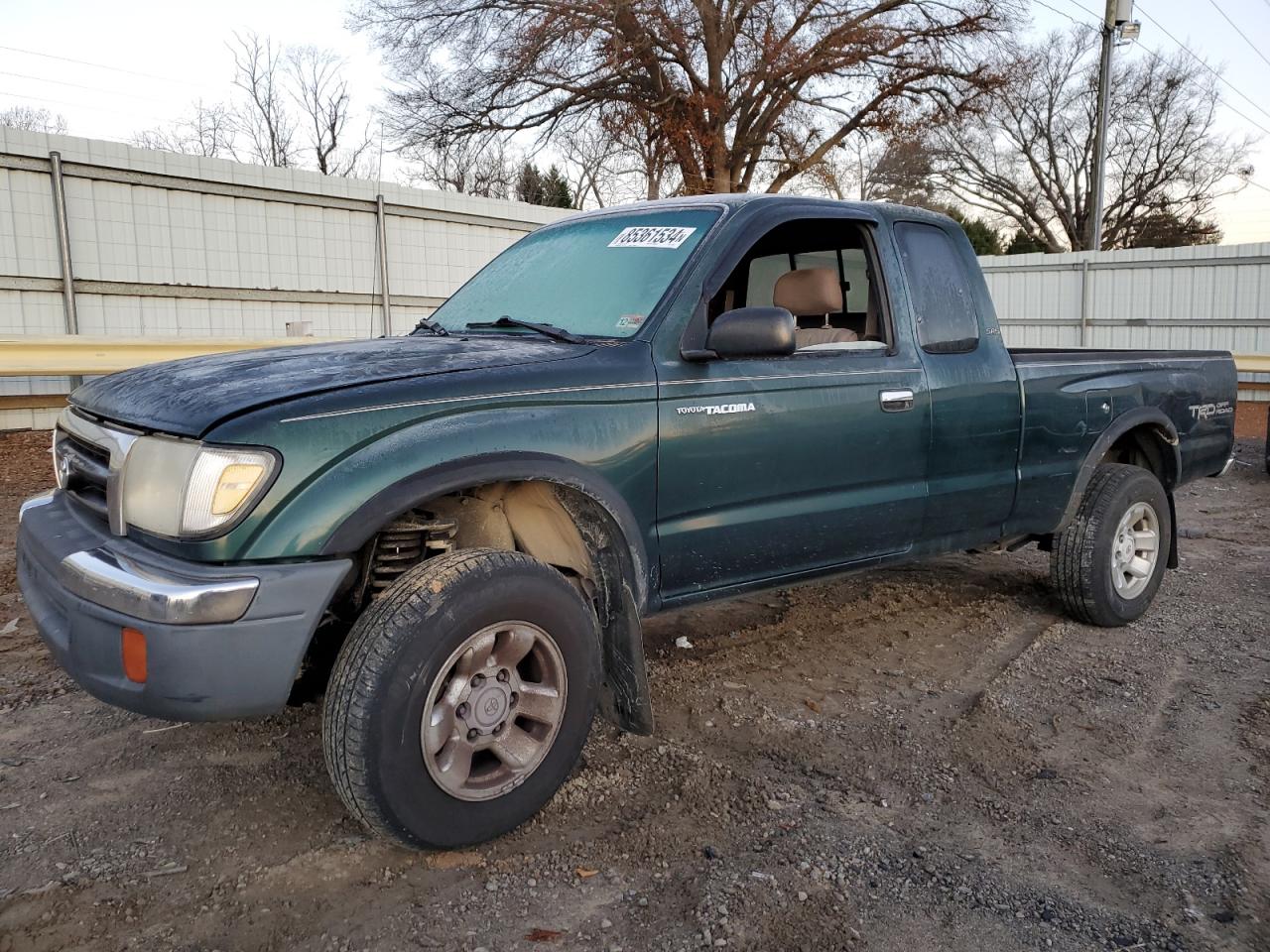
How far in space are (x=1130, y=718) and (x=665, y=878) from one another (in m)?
2.17

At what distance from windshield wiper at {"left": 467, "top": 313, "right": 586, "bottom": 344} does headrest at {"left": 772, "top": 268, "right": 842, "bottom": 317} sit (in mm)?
1251

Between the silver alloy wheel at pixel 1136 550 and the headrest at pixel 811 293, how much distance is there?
193cm

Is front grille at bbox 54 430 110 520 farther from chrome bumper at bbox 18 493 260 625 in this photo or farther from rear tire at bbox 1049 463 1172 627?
rear tire at bbox 1049 463 1172 627

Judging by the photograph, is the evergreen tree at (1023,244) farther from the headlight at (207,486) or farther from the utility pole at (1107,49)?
the headlight at (207,486)

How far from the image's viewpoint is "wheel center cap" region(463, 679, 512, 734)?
281 centimetres

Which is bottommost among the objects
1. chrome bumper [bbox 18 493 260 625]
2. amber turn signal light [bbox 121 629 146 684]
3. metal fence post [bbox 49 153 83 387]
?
amber turn signal light [bbox 121 629 146 684]

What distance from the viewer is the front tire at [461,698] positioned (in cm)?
259

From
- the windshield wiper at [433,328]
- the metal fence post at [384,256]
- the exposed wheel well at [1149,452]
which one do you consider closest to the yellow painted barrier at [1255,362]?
the exposed wheel well at [1149,452]

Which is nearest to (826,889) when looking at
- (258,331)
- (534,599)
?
(534,599)

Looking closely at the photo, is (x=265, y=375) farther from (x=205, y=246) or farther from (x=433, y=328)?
(x=205, y=246)

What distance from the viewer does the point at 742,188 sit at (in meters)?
23.8

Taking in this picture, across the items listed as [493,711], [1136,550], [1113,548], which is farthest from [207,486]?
[1136,550]

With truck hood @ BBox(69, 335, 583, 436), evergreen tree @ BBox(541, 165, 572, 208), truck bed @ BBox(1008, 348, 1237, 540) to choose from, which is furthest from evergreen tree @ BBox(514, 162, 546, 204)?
truck hood @ BBox(69, 335, 583, 436)

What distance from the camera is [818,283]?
439 centimetres
